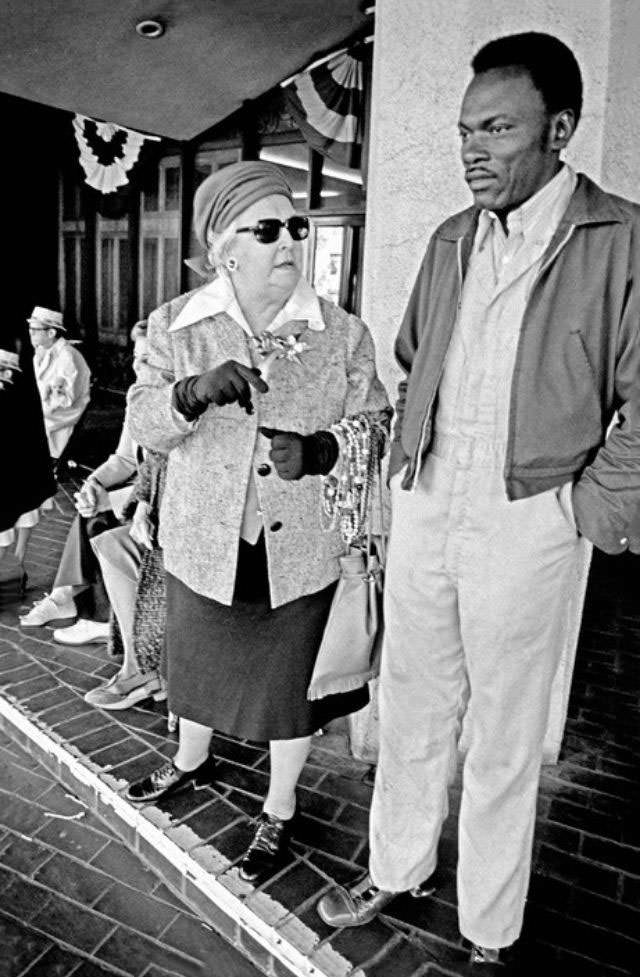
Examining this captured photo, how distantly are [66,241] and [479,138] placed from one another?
9739mm

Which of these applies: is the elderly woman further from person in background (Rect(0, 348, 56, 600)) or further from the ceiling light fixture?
the ceiling light fixture

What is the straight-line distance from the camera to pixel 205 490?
7.50ft

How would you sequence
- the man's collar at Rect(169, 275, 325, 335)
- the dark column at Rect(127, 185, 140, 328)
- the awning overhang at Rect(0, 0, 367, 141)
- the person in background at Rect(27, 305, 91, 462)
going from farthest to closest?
the dark column at Rect(127, 185, 140, 328) → the person in background at Rect(27, 305, 91, 462) → the awning overhang at Rect(0, 0, 367, 141) → the man's collar at Rect(169, 275, 325, 335)

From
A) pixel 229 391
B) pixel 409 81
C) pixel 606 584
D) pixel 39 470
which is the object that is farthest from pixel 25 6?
pixel 606 584

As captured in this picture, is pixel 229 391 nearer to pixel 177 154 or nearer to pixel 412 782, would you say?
pixel 412 782

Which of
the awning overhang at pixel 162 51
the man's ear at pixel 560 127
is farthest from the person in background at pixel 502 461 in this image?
the awning overhang at pixel 162 51

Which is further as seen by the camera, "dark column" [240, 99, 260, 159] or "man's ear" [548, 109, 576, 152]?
"dark column" [240, 99, 260, 159]

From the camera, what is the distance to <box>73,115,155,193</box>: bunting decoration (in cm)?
859

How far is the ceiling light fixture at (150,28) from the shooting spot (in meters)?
5.67

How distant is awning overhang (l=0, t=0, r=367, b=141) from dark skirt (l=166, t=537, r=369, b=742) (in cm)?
441

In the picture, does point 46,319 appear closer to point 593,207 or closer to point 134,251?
point 134,251

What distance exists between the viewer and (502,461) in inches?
71.2

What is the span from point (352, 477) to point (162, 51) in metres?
5.25

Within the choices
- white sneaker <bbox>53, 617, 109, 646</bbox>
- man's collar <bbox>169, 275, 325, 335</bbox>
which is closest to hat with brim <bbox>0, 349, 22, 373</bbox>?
white sneaker <bbox>53, 617, 109, 646</bbox>
